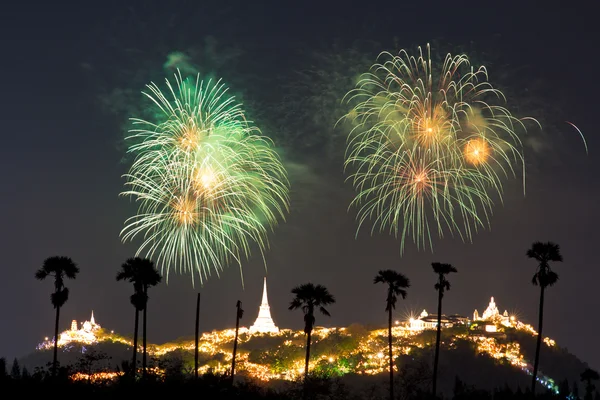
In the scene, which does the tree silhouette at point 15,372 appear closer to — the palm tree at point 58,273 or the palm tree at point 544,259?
the palm tree at point 58,273

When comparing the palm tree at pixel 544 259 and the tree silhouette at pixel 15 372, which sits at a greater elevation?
the palm tree at pixel 544 259

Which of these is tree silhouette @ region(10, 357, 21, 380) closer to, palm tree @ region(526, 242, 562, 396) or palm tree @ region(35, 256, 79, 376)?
palm tree @ region(35, 256, 79, 376)

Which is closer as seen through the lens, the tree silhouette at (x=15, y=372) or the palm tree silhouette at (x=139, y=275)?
the tree silhouette at (x=15, y=372)

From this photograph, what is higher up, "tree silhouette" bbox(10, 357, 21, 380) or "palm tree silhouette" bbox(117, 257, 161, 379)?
"palm tree silhouette" bbox(117, 257, 161, 379)

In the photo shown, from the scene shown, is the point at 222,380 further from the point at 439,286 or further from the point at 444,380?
the point at 444,380

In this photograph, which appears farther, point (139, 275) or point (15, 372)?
point (15, 372)

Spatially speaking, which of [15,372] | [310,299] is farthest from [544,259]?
[15,372]

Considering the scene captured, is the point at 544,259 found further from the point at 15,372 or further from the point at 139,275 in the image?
the point at 15,372

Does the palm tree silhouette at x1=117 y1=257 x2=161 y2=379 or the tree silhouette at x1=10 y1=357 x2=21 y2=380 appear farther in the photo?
the palm tree silhouette at x1=117 y1=257 x2=161 y2=379

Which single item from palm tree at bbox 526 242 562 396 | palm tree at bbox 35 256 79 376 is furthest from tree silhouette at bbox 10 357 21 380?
palm tree at bbox 526 242 562 396

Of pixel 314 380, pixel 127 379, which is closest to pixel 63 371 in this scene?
pixel 127 379

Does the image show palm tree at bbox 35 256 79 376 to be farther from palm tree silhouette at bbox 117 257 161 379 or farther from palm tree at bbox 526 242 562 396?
palm tree at bbox 526 242 562 396

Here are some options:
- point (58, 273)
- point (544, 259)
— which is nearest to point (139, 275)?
point (58, 273)

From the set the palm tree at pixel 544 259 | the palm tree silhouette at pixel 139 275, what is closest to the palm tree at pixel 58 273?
the palm tree silhouette at pixel 139 275
